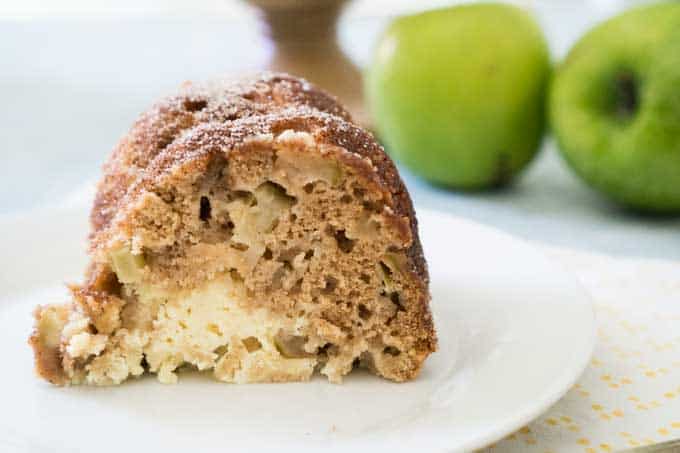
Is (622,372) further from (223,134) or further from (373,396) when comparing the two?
(223,134)

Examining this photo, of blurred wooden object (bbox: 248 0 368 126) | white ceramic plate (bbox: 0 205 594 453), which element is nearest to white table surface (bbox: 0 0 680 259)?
blurred wooden object (bbox: 248 0 368 126)

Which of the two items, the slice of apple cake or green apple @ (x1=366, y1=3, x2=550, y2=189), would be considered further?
green apple @ (x1=366, y1=3, x2=550, y2=189)

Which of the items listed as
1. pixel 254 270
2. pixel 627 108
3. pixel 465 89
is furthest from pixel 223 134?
pixel 627 108

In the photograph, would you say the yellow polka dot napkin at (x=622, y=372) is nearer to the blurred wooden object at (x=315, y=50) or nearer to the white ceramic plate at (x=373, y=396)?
the white ceramic plate at (x=373, y=396)

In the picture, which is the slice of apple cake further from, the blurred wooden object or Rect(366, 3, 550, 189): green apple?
the blurred wooden object

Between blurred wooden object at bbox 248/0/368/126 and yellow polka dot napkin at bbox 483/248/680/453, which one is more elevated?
blurred wooden object at bbox 248/0/368/126

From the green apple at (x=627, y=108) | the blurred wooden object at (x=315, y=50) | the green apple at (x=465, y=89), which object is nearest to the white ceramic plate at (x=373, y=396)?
the green apple at (x=627, y=108)

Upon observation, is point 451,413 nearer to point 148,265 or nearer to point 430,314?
point 430,314

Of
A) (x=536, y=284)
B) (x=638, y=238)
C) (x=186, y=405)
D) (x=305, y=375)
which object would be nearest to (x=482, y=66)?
(x=638, y=238)
